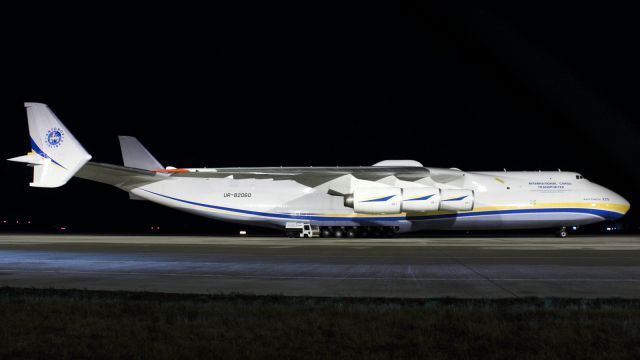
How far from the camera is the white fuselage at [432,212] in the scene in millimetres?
28703

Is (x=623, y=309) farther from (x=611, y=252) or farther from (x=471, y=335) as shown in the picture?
(x=611, y=252)

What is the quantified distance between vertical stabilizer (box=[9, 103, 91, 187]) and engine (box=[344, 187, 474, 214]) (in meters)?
12.5

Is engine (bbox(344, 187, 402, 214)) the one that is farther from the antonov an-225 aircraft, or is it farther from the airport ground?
the airport ground

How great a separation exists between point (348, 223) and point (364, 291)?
20.1 metres

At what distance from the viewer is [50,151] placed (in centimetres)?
2542

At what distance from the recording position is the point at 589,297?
9.19 m

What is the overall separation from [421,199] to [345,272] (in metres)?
14.6

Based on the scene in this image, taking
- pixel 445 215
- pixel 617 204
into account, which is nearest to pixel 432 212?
pixel 445 215

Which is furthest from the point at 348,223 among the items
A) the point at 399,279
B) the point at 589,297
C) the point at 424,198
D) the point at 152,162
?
the point at 589,297

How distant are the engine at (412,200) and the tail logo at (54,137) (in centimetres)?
1337

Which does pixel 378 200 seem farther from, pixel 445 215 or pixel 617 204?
pixel 617 204

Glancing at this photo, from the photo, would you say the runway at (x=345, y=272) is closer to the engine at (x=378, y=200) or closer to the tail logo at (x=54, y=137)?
the tail logo at (x=54, y=137)

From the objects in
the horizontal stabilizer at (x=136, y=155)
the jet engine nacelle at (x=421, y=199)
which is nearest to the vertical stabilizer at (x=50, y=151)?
the horizontal stabilizer at (x=136, y=155)

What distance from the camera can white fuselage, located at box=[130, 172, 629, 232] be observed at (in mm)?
28703
